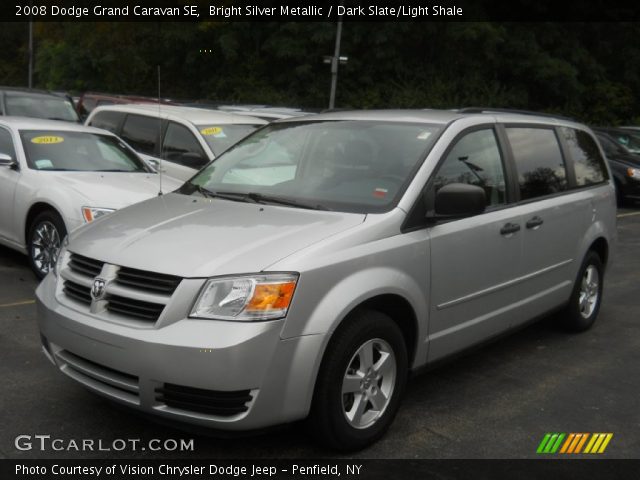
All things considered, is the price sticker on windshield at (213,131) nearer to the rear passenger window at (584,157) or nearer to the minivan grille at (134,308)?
the rear passenger window at (584,157)

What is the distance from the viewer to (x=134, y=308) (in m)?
3.59

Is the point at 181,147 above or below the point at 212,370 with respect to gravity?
above

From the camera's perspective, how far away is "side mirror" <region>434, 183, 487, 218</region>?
4180 millimetres

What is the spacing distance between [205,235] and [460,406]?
187 centimetres

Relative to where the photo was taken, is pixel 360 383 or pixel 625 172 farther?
pixel 625 172

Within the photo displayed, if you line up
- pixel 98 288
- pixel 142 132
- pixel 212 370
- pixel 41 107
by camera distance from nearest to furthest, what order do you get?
pixel 212 370
pixel 98 288
pixel 142 132
pixel 41 107

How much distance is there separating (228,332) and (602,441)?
218 centimetres

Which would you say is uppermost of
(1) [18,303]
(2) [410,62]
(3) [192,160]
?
(2) [410,62]

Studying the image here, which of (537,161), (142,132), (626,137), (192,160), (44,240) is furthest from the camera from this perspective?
(626,137)

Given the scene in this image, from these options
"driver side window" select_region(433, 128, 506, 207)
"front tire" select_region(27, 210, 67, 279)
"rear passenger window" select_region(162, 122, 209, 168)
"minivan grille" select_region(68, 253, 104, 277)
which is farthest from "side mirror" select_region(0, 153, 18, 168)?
"driver side window" select_region(433, 128, 506, 207)

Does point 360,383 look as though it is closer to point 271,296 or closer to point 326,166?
point 271,296

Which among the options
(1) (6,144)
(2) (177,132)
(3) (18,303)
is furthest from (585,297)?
(1) (6,144)

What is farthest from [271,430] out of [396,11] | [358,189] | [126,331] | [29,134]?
[396,11]

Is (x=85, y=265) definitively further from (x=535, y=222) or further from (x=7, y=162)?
(x=7, y=162)
